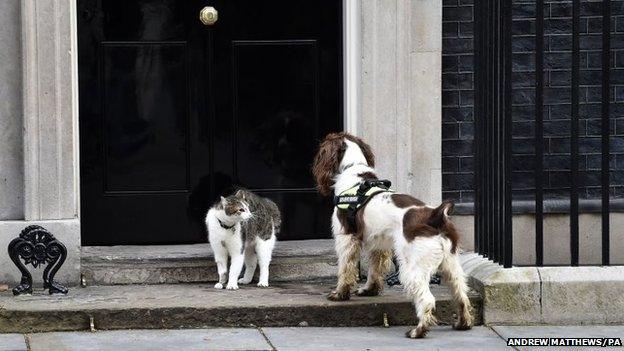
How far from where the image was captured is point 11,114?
936 centimetres

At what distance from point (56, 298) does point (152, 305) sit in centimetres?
78

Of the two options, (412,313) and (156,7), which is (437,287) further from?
(156,7)

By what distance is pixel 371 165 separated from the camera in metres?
9.02

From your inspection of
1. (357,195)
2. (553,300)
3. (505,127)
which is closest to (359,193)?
(357,195)

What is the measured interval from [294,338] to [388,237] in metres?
0.95

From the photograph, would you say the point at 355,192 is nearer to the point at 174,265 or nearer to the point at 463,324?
the point at 463,324

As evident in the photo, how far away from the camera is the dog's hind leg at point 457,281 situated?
27.2 ft

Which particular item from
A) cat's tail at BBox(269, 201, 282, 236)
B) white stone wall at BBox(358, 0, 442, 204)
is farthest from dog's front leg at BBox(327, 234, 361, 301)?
white stone wall at BBox(358, 0, 442, 204)

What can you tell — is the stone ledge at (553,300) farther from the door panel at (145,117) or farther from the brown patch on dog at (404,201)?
the door panel at (145,117)

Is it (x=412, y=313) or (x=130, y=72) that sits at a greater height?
(x=130, y=72)

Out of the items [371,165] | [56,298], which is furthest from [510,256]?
[56,298]

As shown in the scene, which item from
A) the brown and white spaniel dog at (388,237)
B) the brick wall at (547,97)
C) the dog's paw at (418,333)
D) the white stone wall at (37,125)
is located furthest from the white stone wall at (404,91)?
the white stone wall at (37,125)

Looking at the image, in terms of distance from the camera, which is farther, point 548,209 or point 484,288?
point 548,209

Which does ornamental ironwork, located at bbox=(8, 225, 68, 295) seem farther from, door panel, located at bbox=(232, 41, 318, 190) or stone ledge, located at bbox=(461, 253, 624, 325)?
stone ledge, located at bbox=(461, 253, 624, 325)
